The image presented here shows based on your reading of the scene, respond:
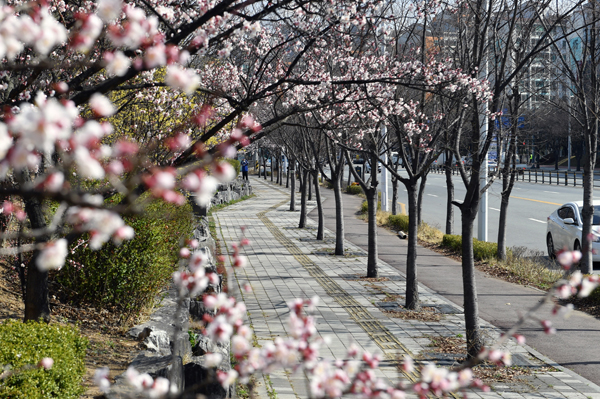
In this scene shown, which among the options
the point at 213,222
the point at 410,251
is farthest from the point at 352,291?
the point at 213,222

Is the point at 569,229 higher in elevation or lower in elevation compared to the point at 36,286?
lower

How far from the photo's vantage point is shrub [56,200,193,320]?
714 centimetres

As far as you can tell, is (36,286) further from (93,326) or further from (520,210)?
(520,210)

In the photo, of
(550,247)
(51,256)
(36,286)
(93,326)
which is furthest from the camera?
(550,247)

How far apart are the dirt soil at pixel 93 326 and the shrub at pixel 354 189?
2693cm

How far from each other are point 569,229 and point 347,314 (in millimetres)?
6701

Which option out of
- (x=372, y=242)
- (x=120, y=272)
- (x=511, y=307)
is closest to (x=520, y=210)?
(x=372, y=242)

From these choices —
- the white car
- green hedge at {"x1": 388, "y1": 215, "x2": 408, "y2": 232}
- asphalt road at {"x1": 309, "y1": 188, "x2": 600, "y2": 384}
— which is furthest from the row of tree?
green hedge at {"x1": 388, "y1": 215, "x2": 408, "y2": 232}

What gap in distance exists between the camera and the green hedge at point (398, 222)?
18.5 meters

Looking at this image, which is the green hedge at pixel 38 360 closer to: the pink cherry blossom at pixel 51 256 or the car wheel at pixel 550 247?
the pink cherry blossom at pixel 51 256

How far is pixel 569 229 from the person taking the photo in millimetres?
12898

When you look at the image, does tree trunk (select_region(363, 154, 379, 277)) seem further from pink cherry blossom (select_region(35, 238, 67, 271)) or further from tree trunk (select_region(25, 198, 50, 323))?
pink cherry blossom (select_region(35, 238, 67, 271))

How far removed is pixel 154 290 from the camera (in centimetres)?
769

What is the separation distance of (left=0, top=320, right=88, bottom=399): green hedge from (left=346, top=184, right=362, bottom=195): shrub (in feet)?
96.5
